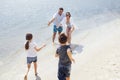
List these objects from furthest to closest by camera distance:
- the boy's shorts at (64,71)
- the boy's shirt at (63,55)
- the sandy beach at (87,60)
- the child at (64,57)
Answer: the sandy beach at (87,60) < the boy's shorts at (64,71) < the boy's shirt at (63,55) < the child at (64,57)

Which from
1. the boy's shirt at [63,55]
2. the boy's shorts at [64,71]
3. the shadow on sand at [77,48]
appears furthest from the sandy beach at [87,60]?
the boy's shirt at [63,55]

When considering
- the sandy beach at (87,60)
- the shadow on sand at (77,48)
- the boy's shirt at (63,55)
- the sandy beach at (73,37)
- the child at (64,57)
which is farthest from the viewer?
the shadow on sand at (77,48)

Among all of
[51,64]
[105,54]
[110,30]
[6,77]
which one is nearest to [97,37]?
[110,30]

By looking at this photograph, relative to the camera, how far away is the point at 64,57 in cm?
895

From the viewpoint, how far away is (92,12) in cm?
2369

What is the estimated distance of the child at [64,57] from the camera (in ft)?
28.7

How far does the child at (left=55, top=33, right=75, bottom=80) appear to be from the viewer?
345 inches

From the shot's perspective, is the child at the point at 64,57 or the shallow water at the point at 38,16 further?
the shallow water at the point at 38,16

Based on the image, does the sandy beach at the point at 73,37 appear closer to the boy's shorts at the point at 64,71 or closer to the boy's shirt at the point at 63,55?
the boy's shorts at the point at 64,71

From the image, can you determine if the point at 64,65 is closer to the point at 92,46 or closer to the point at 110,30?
the point at 92,46

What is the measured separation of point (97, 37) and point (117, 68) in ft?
17.0

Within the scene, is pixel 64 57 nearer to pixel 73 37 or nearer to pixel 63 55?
pixel 63 55

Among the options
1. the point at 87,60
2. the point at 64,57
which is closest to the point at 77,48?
the point at 87,60

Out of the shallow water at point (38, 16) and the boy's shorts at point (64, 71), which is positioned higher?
the shallow water at point (38, 16)
